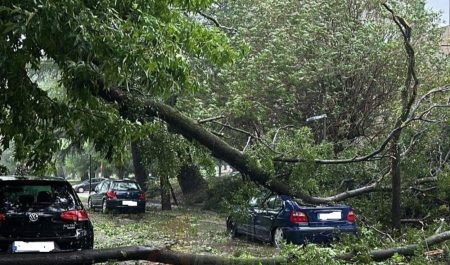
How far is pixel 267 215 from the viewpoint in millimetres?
12766

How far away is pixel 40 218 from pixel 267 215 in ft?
19.1

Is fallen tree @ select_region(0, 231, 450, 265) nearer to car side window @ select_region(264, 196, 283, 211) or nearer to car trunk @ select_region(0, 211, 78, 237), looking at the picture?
car trunk @ select_region(0, 211, 78, 237)

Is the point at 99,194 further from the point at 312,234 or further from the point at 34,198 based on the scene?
the point at 34,198

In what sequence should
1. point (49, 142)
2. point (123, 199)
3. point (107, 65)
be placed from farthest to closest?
point (123, 199) < point (49, 142) < point (107, 65)

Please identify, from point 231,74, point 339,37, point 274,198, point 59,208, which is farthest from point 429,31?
point 59,208

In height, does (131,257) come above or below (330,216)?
below

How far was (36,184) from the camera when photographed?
8.65 metres

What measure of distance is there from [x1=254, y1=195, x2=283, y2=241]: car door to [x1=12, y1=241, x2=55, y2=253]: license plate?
529cm

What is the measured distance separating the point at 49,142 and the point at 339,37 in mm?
12217

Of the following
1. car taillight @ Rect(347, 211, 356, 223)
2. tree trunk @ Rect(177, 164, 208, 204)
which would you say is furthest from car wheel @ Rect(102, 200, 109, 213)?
car taillight @ Rect(347, 211, 356, 223)

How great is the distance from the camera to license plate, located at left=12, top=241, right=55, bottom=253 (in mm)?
8078

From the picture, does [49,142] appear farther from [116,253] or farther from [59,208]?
[116,253]

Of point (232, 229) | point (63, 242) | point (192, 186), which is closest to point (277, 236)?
point (232, 229)

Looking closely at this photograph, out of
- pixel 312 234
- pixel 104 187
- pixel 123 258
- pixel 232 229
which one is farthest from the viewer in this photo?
pixel 104 187
